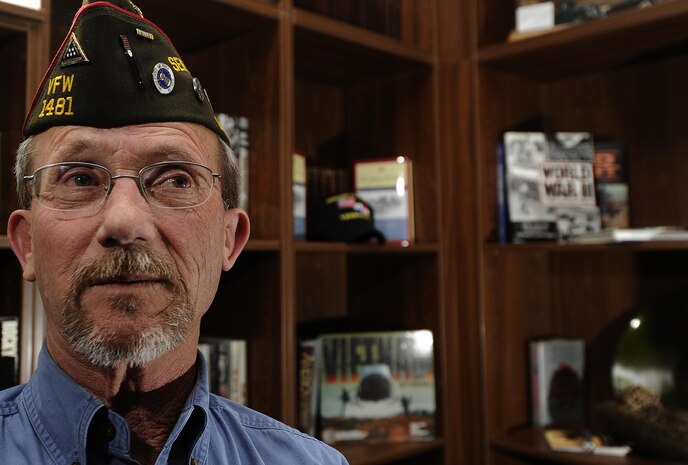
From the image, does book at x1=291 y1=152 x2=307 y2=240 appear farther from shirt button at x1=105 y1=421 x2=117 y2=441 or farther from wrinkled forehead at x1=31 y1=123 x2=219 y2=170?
shirt button at x1=105 y1=421 x2=117 y2=441

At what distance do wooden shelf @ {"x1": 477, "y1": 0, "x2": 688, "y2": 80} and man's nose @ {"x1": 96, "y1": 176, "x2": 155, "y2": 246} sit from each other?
1.34 metres

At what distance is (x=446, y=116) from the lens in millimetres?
2059

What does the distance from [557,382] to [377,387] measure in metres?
0.56

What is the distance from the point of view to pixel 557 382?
6.83 ft

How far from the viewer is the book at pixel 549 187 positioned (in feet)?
6.53

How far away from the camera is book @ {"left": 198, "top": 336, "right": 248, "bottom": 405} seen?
1.61 metres

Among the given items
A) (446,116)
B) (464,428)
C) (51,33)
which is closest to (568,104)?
(446,116)

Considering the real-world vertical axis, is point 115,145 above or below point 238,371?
above

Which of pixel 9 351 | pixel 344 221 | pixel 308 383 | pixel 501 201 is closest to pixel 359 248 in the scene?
pixel 344 221

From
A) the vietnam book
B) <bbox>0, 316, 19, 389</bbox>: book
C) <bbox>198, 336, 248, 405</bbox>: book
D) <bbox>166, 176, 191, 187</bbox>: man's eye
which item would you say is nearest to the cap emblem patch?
<bbox>166, 176, 191, 187</bbox>: man's eye

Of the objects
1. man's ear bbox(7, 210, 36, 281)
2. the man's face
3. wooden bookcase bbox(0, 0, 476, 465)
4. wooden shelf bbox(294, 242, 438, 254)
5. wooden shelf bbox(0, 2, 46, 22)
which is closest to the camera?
the man's face

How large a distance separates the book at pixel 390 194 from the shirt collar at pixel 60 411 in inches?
43.9

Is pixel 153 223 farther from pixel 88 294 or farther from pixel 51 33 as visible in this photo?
pixel 51 33

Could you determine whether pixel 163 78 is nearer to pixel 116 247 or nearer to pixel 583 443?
pixel 116 247
